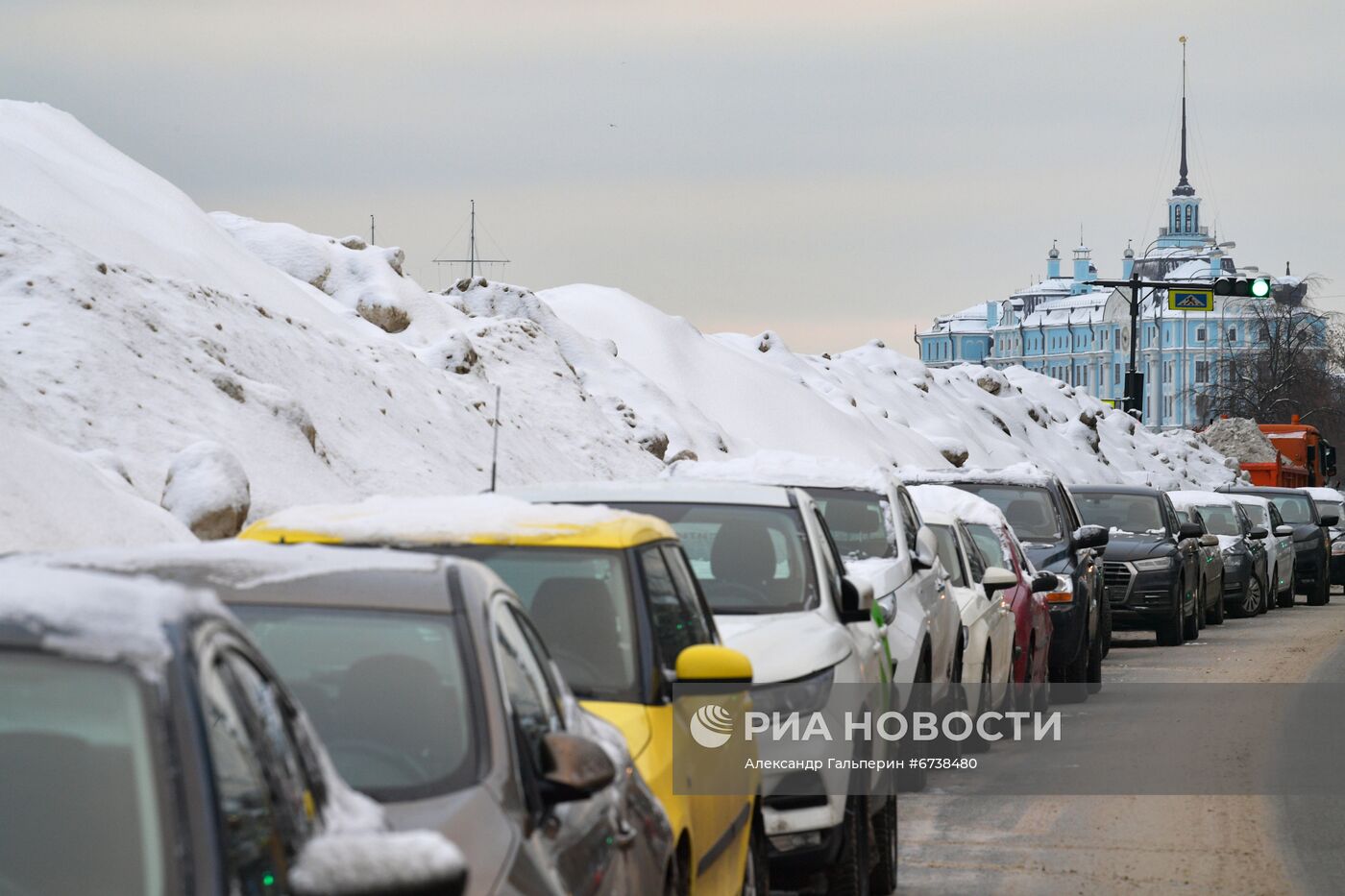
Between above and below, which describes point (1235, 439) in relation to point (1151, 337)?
below

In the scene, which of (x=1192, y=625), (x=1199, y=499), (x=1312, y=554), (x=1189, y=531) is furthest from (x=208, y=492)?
(x=1312, y=554)

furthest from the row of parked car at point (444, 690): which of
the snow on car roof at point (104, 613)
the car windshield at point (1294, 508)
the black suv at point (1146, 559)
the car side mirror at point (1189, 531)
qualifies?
the car windshield at point (1294, 508)

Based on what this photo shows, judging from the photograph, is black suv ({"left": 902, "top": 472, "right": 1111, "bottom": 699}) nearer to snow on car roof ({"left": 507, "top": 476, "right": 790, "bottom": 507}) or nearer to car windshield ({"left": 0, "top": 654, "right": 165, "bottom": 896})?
snow on car roof ({"left": 507, "top": 476, "right": 790, "bottom": 507})

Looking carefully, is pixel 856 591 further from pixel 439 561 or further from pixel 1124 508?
pixel 1124 508

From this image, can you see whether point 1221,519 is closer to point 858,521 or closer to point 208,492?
point 208,492

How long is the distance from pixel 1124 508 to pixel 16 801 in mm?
23082

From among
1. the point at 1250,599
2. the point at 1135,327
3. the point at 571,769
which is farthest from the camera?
the point at 1135,327

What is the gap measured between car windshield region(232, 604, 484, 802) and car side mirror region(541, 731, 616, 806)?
19 cm

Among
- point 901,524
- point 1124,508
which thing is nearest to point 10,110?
point 1124,508

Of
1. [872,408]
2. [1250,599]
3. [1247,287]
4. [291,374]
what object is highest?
[1247,287]

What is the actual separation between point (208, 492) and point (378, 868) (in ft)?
63.8

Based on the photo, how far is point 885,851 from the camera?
29.3 ft

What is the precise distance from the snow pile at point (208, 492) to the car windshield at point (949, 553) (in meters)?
8.50

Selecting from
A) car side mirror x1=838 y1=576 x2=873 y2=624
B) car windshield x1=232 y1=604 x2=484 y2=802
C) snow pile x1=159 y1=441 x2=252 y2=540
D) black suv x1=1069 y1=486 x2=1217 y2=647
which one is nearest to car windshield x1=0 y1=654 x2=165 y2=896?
car windshield x1=232 y1=604 x2=484 y2=802
